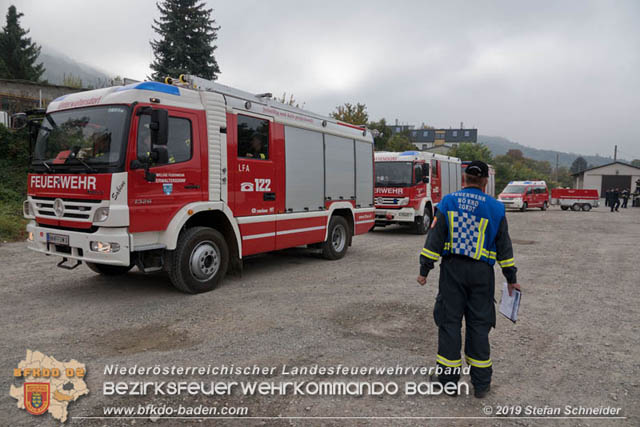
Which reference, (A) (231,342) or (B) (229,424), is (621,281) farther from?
(B) (229,424)

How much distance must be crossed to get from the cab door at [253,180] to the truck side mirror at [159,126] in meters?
1.34

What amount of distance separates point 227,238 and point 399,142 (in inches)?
1618

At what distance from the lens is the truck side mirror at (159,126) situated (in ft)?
17.5

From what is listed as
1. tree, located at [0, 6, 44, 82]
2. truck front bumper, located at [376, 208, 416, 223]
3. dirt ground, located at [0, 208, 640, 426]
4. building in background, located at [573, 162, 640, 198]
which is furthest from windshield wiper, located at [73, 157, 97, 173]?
building in background, located at [573, 162, 640, 198]

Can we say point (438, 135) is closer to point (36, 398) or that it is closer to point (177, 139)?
point (177, 139)

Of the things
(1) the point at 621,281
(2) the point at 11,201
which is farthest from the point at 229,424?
(2) the point at 11,201

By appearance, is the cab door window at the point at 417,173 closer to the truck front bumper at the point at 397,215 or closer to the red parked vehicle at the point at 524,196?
the truck front bumper at the point at 397,215

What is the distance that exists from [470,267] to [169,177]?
413 cm

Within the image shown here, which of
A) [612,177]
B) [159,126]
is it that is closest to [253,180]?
[159,126]

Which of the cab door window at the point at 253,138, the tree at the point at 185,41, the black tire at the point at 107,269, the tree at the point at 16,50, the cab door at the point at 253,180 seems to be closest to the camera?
the cab door at the point at 253,180

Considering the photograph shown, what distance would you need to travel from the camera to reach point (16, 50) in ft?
123

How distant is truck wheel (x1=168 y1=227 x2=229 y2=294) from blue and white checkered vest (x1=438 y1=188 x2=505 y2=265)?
154 inches

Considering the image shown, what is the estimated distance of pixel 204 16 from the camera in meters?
28.0

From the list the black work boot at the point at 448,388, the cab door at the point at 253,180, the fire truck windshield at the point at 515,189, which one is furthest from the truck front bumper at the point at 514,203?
the black work boot at the point at 448,388
